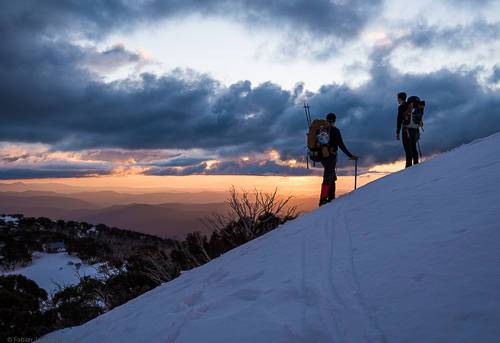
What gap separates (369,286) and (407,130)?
7.86 metres

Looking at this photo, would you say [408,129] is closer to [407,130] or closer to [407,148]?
[407,130]

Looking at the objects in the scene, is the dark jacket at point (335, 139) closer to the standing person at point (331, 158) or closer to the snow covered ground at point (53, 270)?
the standing person at point (331, 158)

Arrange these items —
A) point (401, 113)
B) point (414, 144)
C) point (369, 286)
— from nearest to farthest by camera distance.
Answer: point (369, 286) → point (401, 113) → point (414, 144)

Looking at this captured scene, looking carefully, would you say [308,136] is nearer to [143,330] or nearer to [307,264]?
[307,264]

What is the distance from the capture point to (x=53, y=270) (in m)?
17.5

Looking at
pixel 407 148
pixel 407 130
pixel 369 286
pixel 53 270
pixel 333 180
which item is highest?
pixel 407 130

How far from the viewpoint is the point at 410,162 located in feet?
34.8

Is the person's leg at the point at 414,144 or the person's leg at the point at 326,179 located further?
the person's leg at the point at 414,144

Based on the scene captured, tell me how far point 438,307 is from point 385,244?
1.56 meters

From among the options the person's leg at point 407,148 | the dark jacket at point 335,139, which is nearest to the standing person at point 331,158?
the dark jacket at point 335,139

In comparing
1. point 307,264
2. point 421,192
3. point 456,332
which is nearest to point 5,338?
point 307,264

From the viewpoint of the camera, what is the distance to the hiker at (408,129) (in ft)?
33.7

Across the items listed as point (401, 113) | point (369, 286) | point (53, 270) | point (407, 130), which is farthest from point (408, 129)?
point (53, 270)

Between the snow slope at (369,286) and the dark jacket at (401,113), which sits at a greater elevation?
the dark jacket at (401,113)
